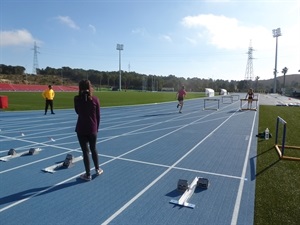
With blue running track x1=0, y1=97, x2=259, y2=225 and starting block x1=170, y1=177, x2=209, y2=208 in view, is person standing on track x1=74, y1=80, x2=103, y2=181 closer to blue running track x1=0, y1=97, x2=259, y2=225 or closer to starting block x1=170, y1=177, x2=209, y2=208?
blue running track x1=0, y1=97, x2=259, y2=225

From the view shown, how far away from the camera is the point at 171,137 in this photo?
31.2 ft

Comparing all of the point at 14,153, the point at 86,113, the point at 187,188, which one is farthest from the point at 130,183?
the point at 14,153

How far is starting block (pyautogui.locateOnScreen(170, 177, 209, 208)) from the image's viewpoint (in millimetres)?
4090

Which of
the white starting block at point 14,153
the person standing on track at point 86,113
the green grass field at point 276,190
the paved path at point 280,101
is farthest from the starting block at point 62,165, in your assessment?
the paved path at point 280,101

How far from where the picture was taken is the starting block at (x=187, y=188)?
4.09 meters

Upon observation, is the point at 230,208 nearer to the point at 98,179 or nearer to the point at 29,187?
the point at 98,179

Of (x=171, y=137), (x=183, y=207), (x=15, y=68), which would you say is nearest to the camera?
(x=183, y=207)

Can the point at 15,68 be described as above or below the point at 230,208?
above

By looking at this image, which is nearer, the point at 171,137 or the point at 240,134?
the point at 171,137

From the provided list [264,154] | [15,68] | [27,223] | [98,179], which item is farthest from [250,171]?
[15,68]

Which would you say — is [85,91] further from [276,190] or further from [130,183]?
[276,190]

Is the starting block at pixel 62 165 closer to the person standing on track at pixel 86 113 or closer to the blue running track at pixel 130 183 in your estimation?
the blue running track at pixel 130 183

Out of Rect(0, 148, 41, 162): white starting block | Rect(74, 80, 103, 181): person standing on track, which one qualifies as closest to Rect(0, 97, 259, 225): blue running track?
Rect(0, 148, 41, 162): white starting block

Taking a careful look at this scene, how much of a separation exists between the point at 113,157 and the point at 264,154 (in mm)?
4265
